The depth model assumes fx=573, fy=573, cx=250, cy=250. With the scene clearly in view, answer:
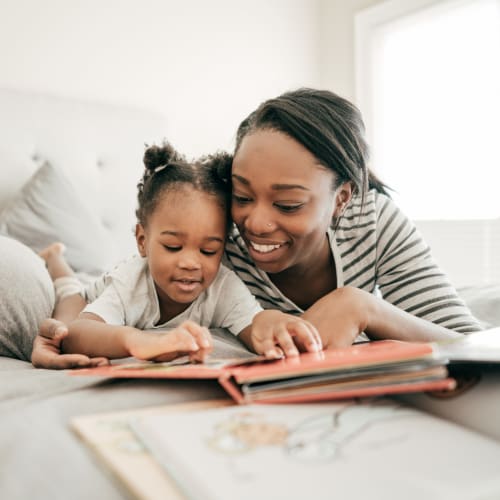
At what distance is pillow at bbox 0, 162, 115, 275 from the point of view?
1824 millimetres

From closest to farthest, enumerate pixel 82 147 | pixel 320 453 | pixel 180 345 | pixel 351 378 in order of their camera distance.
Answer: pixel 320 453, pixel 351 378, pixel 180 345, pixel 82 147

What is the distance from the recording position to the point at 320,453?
1.33 ft

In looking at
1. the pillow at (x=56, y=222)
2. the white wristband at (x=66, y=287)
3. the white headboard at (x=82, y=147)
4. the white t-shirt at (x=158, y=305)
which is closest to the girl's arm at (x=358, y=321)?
the white t-shirt at (x=158, y=305)

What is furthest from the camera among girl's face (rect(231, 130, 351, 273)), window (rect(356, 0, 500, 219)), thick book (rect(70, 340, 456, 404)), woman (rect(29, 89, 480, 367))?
window (rect(356, 0, 500, 219))

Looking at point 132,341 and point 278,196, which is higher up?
point 278,196

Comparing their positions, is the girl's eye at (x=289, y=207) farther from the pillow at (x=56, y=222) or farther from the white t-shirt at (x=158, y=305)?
the pillow at (x=56, y=222)

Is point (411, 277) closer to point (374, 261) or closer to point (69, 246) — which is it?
point (374, 261)

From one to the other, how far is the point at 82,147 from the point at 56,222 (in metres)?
0.42

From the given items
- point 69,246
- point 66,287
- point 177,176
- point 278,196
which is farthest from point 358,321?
point 69,246

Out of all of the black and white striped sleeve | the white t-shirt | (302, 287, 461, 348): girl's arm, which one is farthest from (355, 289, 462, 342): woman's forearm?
the white t-shirt

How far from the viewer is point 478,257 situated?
265 centimetres

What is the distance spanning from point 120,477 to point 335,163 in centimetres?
84

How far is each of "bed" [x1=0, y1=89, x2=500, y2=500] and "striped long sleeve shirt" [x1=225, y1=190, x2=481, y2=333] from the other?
0.64 feet

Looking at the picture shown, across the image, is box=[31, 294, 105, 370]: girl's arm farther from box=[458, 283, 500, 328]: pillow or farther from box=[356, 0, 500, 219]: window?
box=[356, 0, 500, 219]: window
